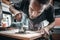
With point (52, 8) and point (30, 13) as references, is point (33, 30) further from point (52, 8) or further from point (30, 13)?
point (52, 8)

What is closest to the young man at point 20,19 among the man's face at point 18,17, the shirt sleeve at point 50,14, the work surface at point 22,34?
the man's face at point 18,17

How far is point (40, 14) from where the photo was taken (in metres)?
2.04

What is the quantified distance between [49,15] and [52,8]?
0.42 ft

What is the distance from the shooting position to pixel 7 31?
2062mm

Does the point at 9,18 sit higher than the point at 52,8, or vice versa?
the point at 52,8

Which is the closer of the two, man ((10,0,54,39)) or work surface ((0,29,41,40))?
work surface ((0,29,41,40))

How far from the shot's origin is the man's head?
80.7 inches

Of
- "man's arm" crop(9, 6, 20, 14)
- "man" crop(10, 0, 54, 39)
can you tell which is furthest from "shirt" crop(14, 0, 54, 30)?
"man's arm" crop(9, 6, 20, 14)

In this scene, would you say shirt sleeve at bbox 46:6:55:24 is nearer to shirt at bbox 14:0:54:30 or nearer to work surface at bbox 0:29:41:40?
shirt at bbox 14:0:54:30

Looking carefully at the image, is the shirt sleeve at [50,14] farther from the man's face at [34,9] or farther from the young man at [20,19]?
the young man at [20,19]

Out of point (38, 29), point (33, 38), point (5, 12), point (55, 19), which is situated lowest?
point (33, 38)

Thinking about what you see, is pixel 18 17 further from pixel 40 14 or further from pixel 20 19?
pixel 40 14

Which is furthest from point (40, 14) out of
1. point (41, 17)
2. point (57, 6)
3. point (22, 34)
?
point (22, 34)

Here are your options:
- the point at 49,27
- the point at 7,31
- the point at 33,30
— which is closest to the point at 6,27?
the point at 7,31
